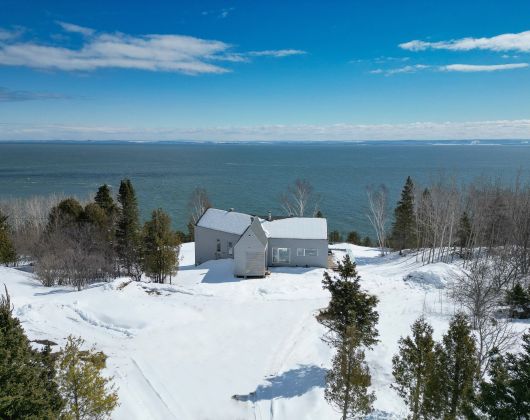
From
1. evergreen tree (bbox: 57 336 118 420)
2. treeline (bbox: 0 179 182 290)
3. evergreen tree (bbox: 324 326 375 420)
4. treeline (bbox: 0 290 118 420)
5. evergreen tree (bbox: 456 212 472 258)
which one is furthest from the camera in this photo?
evergreen tree (bbox: 456 212 472 258)

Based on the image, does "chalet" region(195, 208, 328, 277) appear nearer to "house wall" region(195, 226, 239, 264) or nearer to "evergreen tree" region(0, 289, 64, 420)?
"house wall" region(195, 226, 239, 264)

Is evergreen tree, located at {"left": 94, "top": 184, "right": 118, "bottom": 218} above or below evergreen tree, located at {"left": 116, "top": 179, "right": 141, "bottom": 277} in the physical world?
above

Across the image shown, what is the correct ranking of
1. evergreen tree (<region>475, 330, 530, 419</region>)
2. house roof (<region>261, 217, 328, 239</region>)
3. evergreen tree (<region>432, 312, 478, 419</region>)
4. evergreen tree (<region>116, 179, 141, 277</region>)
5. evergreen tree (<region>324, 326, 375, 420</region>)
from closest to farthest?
1. evergreen tree (<region>475, 330, 530, 419</region>)
2. evergreen tree (<region>432, 312, 478, 419</region>)
3. evergreen tree (<region>324, 326, 375, 420</region>)
4. evergreen tree (<region>116, 179, 141, 277</region>)
5. house roof (<region>261, 217, 328, 239</region>)

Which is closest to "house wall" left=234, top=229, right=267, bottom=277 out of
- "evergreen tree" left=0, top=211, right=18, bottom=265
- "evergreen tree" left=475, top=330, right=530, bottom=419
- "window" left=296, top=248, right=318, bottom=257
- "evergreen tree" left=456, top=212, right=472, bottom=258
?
"window" left=296, top=248, right=318, bottom=257

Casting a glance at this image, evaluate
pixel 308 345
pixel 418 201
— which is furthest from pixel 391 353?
pixel 418 201

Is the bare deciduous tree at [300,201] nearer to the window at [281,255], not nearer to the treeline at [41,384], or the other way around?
the window at [281,255]

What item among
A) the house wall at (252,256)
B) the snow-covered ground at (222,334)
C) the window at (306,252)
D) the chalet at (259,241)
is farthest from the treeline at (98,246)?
the window at (306,252)

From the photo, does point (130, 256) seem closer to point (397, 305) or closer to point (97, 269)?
point (97, 269)
